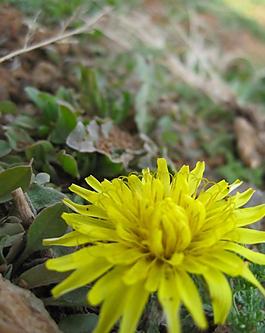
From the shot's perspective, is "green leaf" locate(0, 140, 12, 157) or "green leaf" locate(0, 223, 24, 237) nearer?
"green leaf" locate(0, 223, 24, 237)

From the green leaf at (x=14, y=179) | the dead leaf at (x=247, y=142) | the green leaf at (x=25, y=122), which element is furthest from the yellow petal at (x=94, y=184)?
the dead leaf at (x=247, y=142)

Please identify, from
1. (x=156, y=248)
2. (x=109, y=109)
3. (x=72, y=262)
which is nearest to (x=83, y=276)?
(x=72, y=262)

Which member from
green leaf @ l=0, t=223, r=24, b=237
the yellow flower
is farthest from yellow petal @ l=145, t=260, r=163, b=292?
green leaf @ l=0, t=223, r=24, b=237

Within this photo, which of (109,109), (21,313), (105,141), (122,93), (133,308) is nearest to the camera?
(133,308)

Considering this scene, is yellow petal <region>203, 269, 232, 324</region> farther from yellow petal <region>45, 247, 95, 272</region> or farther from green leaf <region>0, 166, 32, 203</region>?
green leaf <region>0, 166, 32, 203</region>

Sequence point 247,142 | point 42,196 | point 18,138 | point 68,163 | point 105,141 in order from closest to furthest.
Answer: point 42,196
point 68,163
point 18,138
point 105,141
point 247,142

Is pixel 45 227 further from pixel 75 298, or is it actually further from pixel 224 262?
pixel 224 262
